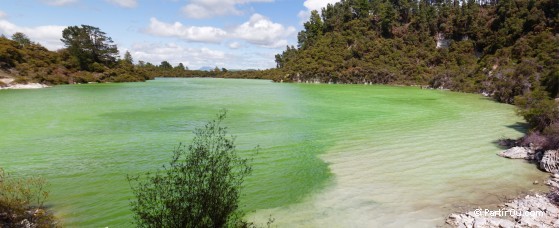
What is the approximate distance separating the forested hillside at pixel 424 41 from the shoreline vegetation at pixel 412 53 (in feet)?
1.08

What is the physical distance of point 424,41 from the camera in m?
126

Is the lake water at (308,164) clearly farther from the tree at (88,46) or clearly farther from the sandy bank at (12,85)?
the tree at (88,46)

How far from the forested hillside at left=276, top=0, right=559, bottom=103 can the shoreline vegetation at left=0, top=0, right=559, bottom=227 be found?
0.33 m

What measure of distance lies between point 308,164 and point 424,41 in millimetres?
125988

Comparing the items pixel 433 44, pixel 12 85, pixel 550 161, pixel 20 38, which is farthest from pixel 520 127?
pixel 20 38

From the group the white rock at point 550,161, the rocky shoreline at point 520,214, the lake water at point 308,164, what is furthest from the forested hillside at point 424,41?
the rocky shoreline at point 520,214

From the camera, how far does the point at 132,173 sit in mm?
15438

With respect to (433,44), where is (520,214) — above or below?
below

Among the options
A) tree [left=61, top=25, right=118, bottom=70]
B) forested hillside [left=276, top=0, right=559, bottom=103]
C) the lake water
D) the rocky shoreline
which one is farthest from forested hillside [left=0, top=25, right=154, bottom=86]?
the rocky shoreline

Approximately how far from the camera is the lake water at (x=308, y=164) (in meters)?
11.8

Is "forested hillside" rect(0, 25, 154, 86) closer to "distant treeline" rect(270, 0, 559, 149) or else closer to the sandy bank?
the sandy bank

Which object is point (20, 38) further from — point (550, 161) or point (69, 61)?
point (550, 161)

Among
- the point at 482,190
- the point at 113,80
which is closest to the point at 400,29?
the point at 113,80

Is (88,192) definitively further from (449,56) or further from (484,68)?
(449,56)
